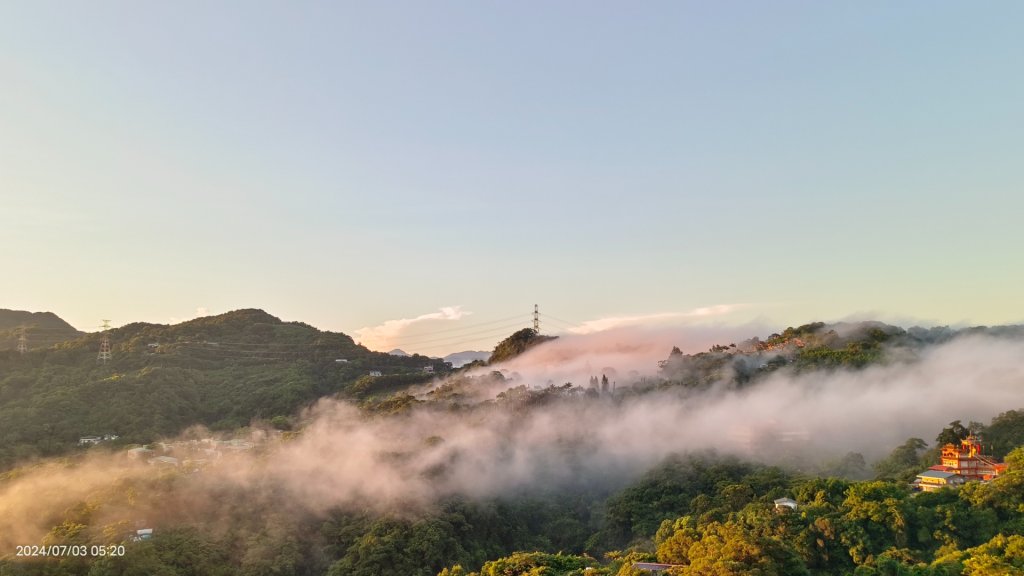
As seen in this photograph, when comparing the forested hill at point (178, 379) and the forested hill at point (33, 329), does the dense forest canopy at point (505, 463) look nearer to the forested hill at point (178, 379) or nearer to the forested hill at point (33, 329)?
the forested hill at point (178, 379)

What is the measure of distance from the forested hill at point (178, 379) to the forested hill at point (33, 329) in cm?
1161

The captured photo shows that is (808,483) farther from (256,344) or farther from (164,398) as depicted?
(256,344)

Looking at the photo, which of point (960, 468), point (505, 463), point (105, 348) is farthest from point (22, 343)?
point (960, 468)

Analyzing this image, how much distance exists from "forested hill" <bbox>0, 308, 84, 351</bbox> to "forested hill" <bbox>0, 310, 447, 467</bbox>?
11610mm

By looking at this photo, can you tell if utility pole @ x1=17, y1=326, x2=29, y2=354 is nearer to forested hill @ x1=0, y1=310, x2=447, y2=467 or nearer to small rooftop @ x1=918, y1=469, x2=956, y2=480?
forested hill @ x1=0, y1=310, x2=447, y2=467

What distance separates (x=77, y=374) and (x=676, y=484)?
69204 mm

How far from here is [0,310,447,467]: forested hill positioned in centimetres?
6328

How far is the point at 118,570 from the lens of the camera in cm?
3209

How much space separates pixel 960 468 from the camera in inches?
1603

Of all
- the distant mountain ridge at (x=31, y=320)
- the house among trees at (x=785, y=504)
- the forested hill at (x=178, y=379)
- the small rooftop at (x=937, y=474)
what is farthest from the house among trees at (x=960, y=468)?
the distant mountain ridge at (x=31, y=320)

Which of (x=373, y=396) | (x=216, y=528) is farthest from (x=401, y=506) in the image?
(x=373, y=396)

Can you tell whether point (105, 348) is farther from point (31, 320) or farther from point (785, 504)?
point (785, 504)

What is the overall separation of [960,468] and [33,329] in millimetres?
120009

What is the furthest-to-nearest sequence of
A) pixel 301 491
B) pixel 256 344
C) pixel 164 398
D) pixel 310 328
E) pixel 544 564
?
pixel 310 328, pixel 256 344, pixel 164 398, pixel 301 491, pixel 544 564
